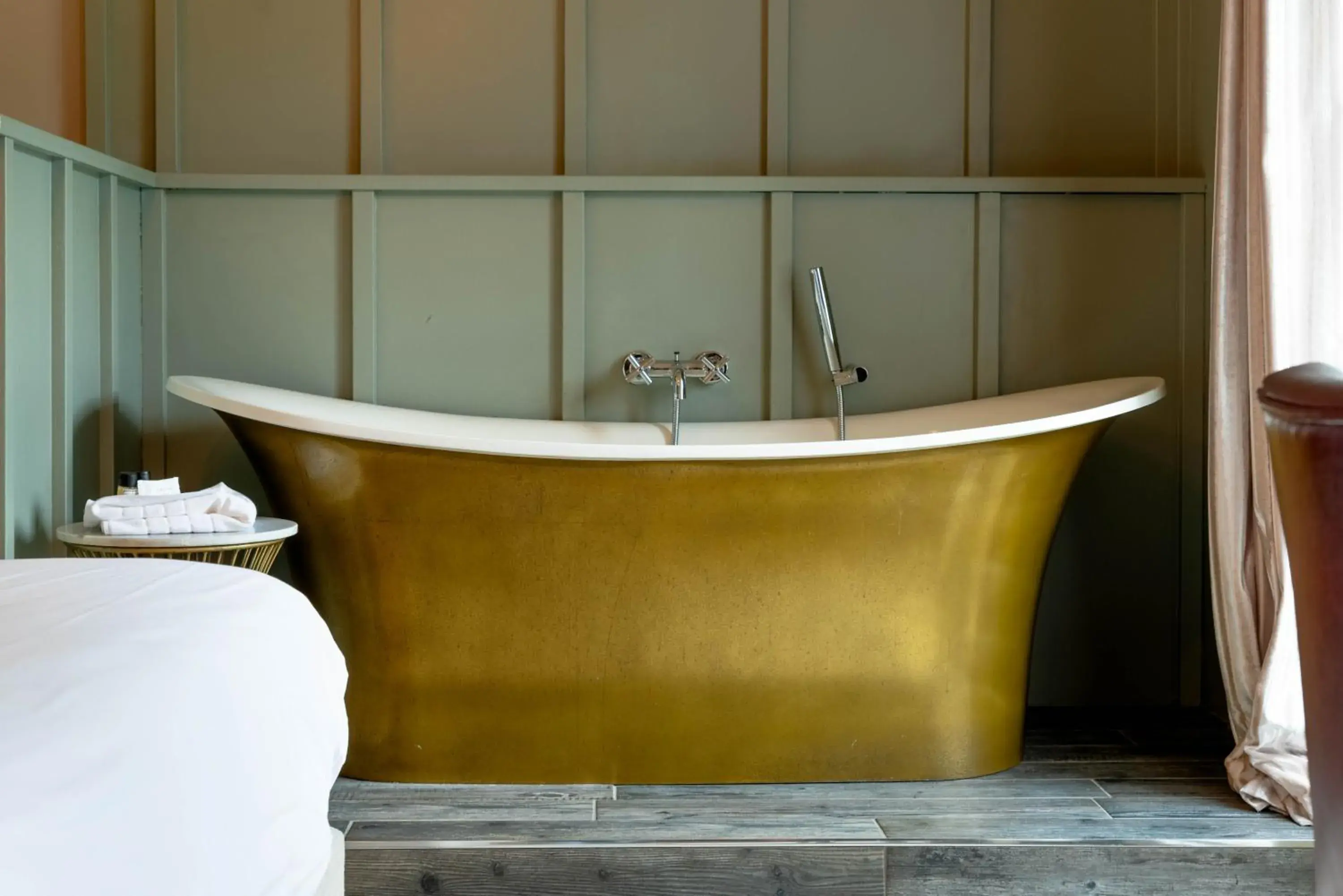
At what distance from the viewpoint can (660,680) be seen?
2082 mm

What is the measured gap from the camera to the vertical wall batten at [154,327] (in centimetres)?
265

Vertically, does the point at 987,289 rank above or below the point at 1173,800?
above

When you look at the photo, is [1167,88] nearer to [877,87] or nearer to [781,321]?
[877,87]

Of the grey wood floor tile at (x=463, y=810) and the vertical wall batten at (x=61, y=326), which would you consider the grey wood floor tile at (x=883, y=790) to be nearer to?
the grey wood floor tile at (x=463, y=810)

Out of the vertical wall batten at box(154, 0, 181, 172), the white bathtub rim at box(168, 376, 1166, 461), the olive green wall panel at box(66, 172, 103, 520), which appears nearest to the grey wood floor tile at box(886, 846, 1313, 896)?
the white bathtub rim at box(168, 376, 1166, 461)

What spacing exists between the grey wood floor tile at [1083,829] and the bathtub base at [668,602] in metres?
0.23

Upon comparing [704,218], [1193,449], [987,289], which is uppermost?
[704,218]

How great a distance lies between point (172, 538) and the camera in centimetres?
191

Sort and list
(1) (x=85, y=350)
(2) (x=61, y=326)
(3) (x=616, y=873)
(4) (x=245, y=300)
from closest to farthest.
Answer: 1. (3) (x=616, y=873)
2. (2) (x=61, y=326)
3. (1) (x=85, y=350)
4. (4) (x=245, y=300)

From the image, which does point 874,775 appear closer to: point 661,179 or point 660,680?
point 660,680

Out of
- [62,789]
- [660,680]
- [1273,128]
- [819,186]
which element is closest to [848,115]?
[819,186]

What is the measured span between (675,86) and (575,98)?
257 millimetres

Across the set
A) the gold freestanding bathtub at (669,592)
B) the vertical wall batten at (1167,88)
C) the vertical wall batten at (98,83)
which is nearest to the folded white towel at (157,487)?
the gold freestanding bathtub at (669,592)

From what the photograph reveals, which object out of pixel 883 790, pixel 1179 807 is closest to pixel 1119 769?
pixel 1179 807
